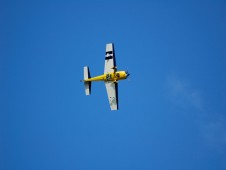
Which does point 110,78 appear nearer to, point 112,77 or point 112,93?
point 112,77

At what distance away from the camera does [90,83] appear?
273 ft

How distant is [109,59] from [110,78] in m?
3.80

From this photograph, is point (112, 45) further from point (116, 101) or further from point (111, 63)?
point (116, 101)

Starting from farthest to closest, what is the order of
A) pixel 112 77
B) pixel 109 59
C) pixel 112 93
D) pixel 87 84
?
pixel 87 84
pixel 112 93
pixel 109 59
pixel 112 77

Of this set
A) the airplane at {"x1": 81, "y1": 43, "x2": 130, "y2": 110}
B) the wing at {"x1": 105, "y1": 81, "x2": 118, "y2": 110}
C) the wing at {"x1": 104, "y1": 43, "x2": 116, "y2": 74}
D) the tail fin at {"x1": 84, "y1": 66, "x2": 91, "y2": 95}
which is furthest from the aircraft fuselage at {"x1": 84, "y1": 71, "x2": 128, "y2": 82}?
the wing at {"x1": 105, "y1": 81, "x2": 118, "y2": 110}

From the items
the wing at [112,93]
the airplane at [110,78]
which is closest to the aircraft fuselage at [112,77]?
the airplane at [110,78]

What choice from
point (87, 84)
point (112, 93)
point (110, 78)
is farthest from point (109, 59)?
point (112, 93)

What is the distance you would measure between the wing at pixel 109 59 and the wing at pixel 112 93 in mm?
2466

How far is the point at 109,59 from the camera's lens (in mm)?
82438

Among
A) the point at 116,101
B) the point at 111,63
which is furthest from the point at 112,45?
the point at 116,101

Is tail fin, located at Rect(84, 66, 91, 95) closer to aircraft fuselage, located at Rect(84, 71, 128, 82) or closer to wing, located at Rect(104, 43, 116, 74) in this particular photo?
aircraft fuselage, located at Rect(84, 71, 128, 82)

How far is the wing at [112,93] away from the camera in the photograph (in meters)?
82.2

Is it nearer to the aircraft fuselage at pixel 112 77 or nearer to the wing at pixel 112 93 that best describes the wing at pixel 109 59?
the aircraft fuselage at pixel 112 77

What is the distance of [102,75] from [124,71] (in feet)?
15.5
